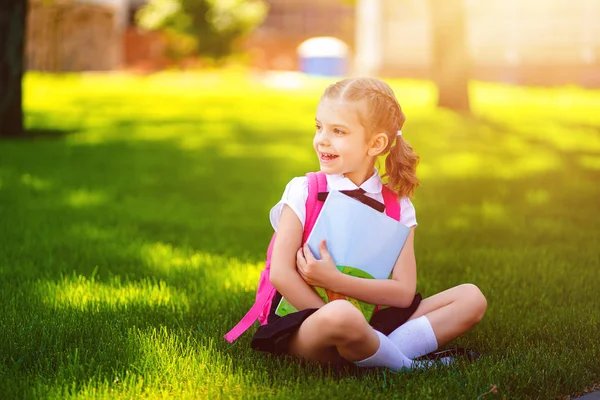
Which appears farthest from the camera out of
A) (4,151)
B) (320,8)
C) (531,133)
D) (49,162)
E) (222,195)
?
(320,8)

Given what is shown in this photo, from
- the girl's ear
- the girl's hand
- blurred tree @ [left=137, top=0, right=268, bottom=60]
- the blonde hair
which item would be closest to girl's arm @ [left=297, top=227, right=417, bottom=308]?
the girl's hand

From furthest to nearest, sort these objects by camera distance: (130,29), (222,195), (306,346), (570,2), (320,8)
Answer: (320,8), (130,29), (570,2), (222,195), (306,346)

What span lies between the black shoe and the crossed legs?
0.08 meters

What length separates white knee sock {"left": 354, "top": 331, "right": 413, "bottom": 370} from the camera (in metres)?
3.04

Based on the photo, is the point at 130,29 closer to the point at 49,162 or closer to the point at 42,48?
the point at 42,48

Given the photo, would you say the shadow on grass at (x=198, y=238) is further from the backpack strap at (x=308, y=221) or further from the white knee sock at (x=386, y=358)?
the white knee sock at (x=386, y=358)

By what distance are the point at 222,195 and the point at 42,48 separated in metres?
25.2

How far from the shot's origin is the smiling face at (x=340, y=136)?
10.1 feet

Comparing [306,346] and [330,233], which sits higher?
[330,233]

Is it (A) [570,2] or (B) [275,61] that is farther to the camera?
(B) [275,61]

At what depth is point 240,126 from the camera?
536 inches

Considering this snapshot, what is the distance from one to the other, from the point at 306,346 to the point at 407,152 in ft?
2.69

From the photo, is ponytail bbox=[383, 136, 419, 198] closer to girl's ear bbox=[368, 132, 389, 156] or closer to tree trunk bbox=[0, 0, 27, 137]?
girl's ear bbox=[368, 132, 389, 156]

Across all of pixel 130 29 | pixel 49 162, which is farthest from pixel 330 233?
pixel 130 29
